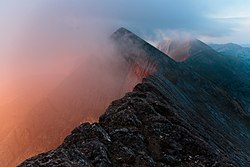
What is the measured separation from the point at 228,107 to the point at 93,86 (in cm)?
5332

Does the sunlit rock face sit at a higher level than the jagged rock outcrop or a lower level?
lower

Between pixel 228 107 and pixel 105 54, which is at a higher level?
pixel 105 54

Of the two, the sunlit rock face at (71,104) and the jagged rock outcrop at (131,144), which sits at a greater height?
the jagged rock outcrop at (131,144)

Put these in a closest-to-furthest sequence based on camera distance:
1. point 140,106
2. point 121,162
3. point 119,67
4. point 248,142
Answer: point 121,162, point 140,106, point 248,142, point 119,67

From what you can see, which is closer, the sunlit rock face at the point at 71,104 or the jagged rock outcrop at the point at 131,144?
the jagged rock outcrop at the point at 131,144

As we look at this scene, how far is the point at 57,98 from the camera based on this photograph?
12862 centimetres

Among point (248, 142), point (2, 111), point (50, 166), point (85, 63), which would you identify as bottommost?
point (2, 111)

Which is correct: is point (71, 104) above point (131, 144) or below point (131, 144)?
below

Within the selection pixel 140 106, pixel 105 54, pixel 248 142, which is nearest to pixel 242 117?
pixel 248 142

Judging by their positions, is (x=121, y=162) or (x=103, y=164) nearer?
(x=103, y=164)

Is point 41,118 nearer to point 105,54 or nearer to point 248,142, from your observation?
point 105,54

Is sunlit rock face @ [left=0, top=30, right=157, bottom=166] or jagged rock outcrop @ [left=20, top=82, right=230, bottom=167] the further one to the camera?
sunlit rock face @ [left=0, top=30, right=157, bottom=166]

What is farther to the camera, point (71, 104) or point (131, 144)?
point (71, 104)

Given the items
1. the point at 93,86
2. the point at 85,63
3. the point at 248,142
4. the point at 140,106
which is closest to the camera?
the point at 140,106
